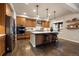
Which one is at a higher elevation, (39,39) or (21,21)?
(21,21)

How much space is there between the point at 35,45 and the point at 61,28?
3.03m

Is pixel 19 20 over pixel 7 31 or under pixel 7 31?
over

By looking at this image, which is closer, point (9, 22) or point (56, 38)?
point (9, 22)

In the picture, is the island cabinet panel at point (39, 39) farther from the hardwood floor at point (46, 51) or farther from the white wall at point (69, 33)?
the white wall at point (69, 33)

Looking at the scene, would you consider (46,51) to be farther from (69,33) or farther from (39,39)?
(69,33)

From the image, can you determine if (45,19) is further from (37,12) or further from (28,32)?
(28,32)

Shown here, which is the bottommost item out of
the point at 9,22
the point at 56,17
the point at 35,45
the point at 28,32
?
the point at 35,45

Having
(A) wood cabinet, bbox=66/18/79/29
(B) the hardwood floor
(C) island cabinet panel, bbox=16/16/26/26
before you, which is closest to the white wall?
(A) wood cabinet, bbox=66/18/79/29

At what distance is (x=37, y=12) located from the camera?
6383mm

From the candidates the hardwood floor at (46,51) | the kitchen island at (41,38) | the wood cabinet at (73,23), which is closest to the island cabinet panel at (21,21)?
the kitchen island at (41,38)

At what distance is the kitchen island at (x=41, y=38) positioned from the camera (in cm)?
567

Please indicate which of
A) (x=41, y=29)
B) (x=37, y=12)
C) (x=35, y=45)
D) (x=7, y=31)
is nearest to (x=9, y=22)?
(x=7, y=31)

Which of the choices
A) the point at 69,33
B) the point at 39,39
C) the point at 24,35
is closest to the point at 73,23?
the point at 69,33

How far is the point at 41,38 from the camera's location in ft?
19.9
